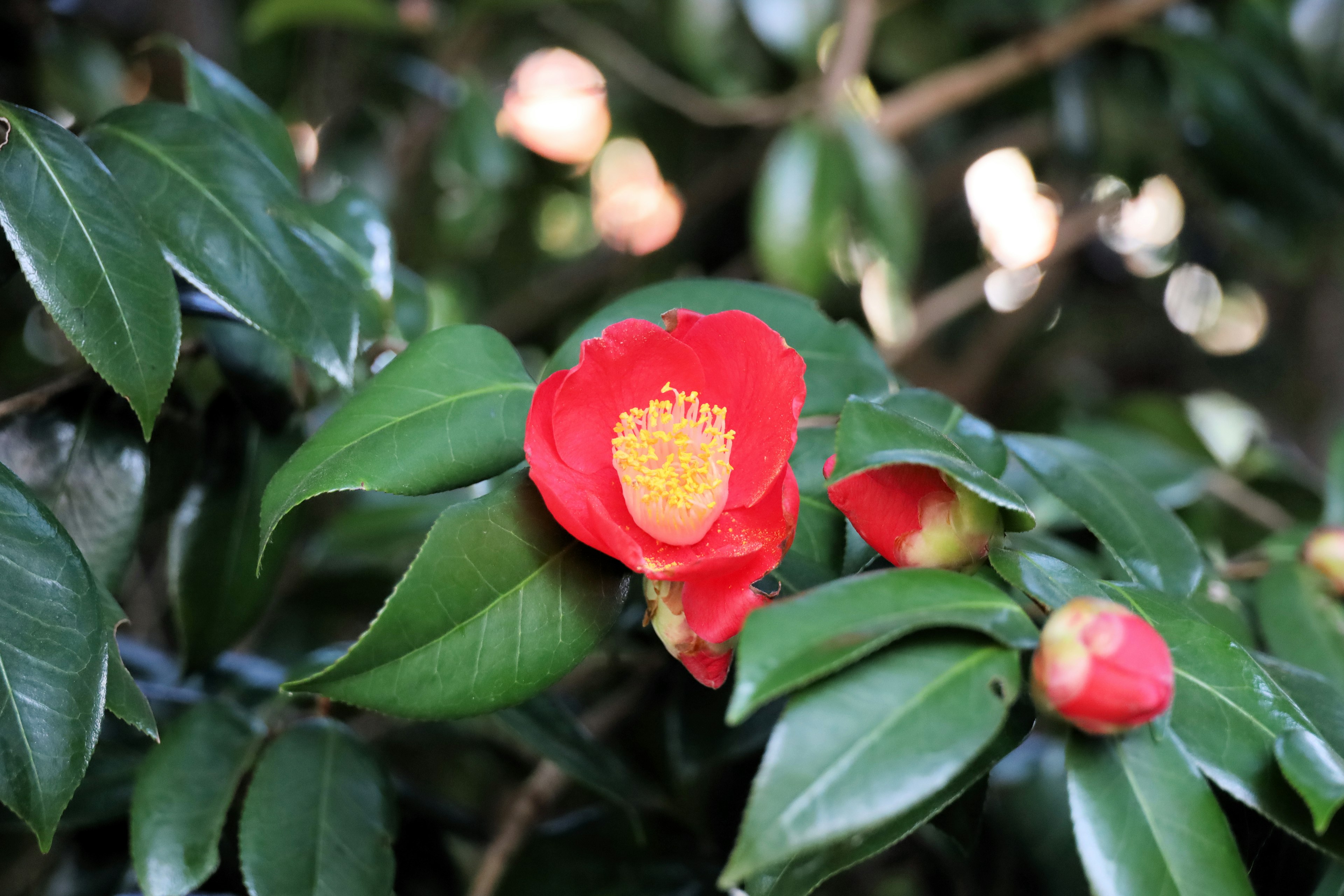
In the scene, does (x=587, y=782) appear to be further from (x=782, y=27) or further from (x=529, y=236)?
(x=529, y=236)

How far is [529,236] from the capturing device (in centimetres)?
179

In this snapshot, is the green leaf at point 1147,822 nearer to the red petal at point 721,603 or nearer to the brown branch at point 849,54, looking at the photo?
the red petal at point 721,603

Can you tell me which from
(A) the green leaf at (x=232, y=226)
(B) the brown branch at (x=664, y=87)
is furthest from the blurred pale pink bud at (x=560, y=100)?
(A) the green leaf at (x=232, y=226)

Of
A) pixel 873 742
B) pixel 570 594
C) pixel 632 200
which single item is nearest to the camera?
pixel 873 742

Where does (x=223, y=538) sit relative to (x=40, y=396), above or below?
below

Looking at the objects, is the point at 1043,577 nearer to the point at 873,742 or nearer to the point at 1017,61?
the point at 873,742

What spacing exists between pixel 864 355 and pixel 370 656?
0.35 meters

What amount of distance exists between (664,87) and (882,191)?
1.34ft

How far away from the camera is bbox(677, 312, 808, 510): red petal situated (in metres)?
0.48

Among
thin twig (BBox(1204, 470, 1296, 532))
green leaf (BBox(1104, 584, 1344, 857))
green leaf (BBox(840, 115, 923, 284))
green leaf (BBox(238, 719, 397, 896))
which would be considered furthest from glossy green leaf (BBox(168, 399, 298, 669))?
thin twig (BBox(1204, 470, 1296, 532))

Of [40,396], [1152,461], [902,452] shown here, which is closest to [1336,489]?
[1152,461]

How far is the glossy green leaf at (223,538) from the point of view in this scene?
2.14ft

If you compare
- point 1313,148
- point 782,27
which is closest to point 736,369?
point 782,27

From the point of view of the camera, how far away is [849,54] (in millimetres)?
1192
